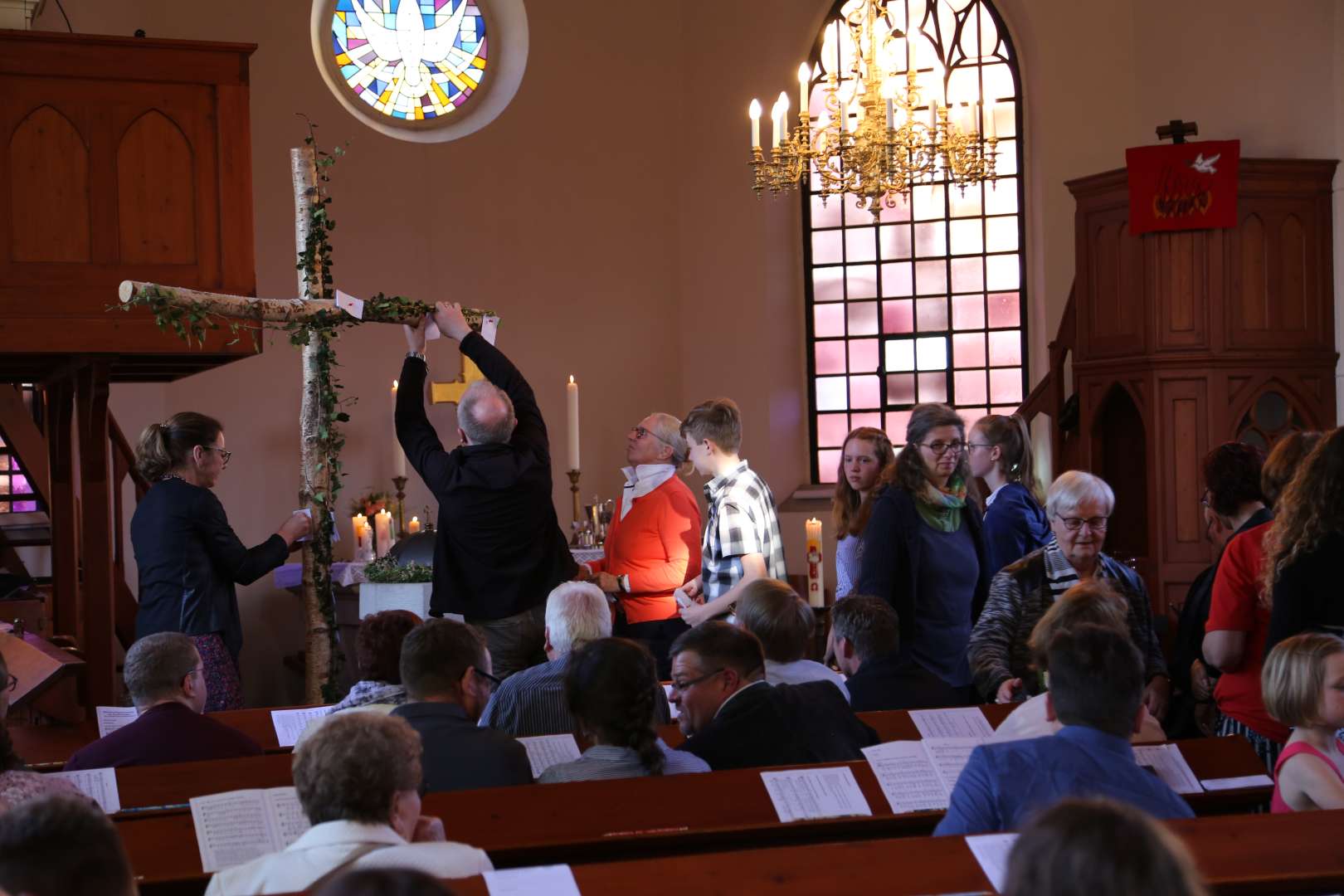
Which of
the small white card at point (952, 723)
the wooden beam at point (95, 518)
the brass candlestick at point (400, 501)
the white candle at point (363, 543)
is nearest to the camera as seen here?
the small white card at point (952, 723)

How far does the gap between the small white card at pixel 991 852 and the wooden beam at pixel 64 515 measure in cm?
498

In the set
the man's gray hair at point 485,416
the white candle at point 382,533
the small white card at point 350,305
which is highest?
the small white card at point 350,305

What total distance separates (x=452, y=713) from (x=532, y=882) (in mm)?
1004

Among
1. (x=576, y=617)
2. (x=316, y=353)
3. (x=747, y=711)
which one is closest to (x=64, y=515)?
(x=316, y=353)

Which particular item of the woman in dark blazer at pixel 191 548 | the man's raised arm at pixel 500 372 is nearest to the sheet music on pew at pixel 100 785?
the woman in dark blazer at pixel 191 548

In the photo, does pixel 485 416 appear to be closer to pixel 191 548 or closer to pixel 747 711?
pixel 191 548

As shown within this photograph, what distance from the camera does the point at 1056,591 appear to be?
4133 mm

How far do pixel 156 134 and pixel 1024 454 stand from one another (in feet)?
12.1

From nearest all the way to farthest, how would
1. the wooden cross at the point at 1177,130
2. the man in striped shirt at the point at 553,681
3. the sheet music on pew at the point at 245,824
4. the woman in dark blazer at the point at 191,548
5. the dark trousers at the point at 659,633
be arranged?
the sheet music on pew at the point at 245,824 → the man in striped shirt at the point at 553,681 → the woman in dark blazer at the point at 191,548 → the dark trousers at the point at 659,633 → the wooden cross at the point at 1177,130

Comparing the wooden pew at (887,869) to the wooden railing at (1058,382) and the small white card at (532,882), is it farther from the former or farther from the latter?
the wooden railing at (1058,382)

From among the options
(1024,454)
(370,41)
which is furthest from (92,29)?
(1024,454)

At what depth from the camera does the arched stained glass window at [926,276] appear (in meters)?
10.6

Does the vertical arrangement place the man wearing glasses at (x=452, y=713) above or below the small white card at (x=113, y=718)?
above

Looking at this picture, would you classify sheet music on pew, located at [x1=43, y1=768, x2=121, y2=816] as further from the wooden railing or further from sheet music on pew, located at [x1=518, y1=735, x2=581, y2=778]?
the wooden railing
